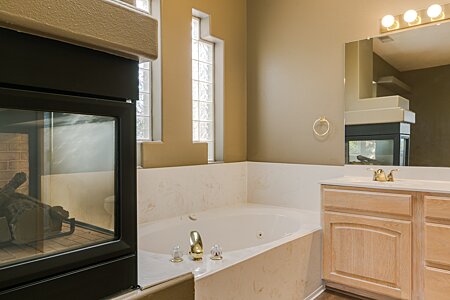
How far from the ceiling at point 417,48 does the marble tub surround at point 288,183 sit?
3.35 ft

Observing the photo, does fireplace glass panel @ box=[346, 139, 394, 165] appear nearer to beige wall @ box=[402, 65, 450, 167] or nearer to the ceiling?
beige wall @ box=[402, 65, 450, 167]

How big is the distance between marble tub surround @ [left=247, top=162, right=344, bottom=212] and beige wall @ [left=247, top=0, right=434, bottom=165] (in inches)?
3.3

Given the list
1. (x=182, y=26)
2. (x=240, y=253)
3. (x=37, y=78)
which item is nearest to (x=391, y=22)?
(x=182, y=26)

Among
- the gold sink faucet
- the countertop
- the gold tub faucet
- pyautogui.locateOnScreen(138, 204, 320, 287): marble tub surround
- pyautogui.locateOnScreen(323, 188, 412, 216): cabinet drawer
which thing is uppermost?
the gold sink faucet

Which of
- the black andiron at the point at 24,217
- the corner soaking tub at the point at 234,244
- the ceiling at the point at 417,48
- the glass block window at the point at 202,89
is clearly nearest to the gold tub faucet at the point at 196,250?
the corner soaking tub at the point at 234,244

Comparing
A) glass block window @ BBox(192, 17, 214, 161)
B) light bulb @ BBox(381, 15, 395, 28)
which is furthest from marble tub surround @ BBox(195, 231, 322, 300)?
light bulb @ BBox(381, 15, 395, 28)

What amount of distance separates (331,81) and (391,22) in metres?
0.67

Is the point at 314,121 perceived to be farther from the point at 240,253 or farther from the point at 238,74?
the point at 240,253

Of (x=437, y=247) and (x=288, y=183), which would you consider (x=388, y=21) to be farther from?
(x=437, y=247)

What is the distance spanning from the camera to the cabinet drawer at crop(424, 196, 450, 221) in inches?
82.7

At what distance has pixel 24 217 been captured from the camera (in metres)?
1.02

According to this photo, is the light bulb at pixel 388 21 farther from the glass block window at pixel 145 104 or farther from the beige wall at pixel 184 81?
the glass block window at pixel 145 104

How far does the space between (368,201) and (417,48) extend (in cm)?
135

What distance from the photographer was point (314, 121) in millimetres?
3316
